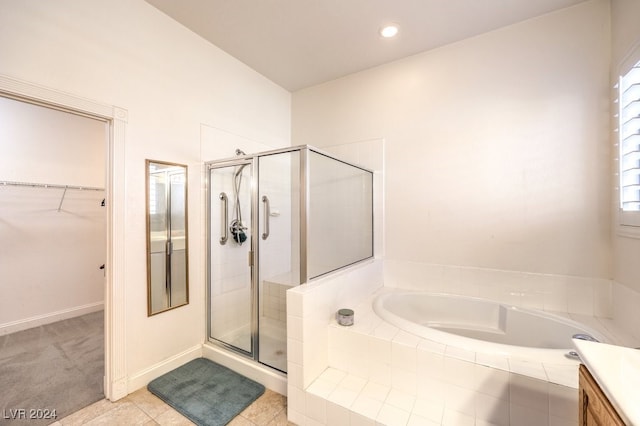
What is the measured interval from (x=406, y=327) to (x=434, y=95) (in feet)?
6.80

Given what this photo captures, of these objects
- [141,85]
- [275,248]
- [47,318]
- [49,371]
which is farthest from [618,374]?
[47,318]

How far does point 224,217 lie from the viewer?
8.04ft

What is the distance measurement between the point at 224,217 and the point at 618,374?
2445 mm

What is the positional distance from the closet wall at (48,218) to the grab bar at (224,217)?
52.8 inches

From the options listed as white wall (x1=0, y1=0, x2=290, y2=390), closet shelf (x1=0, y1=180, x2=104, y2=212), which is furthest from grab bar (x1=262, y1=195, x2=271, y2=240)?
closet shelf (x1=0, y1=180, x2=104, y2=212)

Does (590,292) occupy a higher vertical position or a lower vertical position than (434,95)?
lower

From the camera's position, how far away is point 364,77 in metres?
2.86

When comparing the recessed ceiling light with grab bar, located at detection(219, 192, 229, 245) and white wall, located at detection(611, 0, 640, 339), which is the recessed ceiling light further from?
grab bar, located at detection(219, 192, 229, 245)

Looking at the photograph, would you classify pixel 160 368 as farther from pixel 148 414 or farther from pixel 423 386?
pixel 423 386

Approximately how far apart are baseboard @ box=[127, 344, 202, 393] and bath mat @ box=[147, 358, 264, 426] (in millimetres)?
34

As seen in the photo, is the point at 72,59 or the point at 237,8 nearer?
the point at 72,59

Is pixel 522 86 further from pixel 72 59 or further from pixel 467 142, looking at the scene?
pixel 72 59

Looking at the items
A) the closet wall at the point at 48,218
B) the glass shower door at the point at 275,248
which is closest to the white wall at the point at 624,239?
the glass shower door at the point at 275,248

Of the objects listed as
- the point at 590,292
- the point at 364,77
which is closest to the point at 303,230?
the point at 364,77
